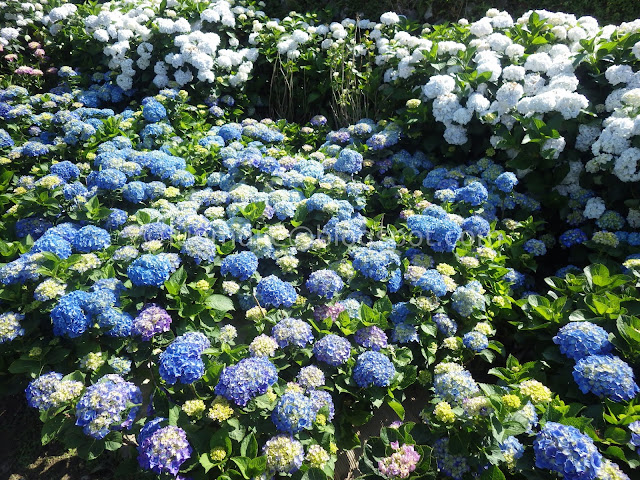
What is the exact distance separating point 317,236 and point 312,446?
5.15 feet

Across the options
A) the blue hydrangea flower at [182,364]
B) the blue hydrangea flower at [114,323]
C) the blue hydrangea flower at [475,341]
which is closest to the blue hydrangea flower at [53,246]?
the blue hydrangea flower at [114,323]

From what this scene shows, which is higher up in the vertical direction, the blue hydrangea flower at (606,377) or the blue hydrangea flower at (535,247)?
the blue hydrangea flower at (535,247)

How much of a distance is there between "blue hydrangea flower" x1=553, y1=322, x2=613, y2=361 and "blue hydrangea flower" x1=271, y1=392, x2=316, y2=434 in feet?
4.60

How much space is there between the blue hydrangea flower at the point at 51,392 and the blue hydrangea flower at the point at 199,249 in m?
0.91

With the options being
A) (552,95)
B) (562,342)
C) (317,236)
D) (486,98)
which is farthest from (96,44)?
(562,342)

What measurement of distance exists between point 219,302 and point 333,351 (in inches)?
30.7

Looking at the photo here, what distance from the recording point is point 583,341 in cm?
226

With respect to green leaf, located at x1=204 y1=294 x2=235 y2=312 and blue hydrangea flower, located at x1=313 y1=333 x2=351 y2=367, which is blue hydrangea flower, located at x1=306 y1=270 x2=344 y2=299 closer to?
blue hydrangea flower, located at x1=313 y1=333 x2=351 y2=367

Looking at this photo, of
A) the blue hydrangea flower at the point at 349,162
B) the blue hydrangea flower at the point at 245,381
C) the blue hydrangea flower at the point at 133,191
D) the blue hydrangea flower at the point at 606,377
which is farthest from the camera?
the blue hydrangea flower at the point at 349,162

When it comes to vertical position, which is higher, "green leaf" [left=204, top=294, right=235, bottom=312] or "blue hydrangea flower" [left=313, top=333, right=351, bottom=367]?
"blue hydrangea flower" [left=313, top=333, right=351, bottom=367]

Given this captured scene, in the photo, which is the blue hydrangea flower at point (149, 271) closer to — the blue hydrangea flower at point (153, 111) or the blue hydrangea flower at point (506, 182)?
the blue hydrangea flower at point (153, 111)

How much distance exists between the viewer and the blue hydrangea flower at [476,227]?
3113 millimetres

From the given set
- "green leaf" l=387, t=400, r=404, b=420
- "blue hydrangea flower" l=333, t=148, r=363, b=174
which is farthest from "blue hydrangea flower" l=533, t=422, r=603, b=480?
"blue hydrangea flower" l=333, t=148, r=363, b=174

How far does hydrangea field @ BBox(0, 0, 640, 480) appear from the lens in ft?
6.63
